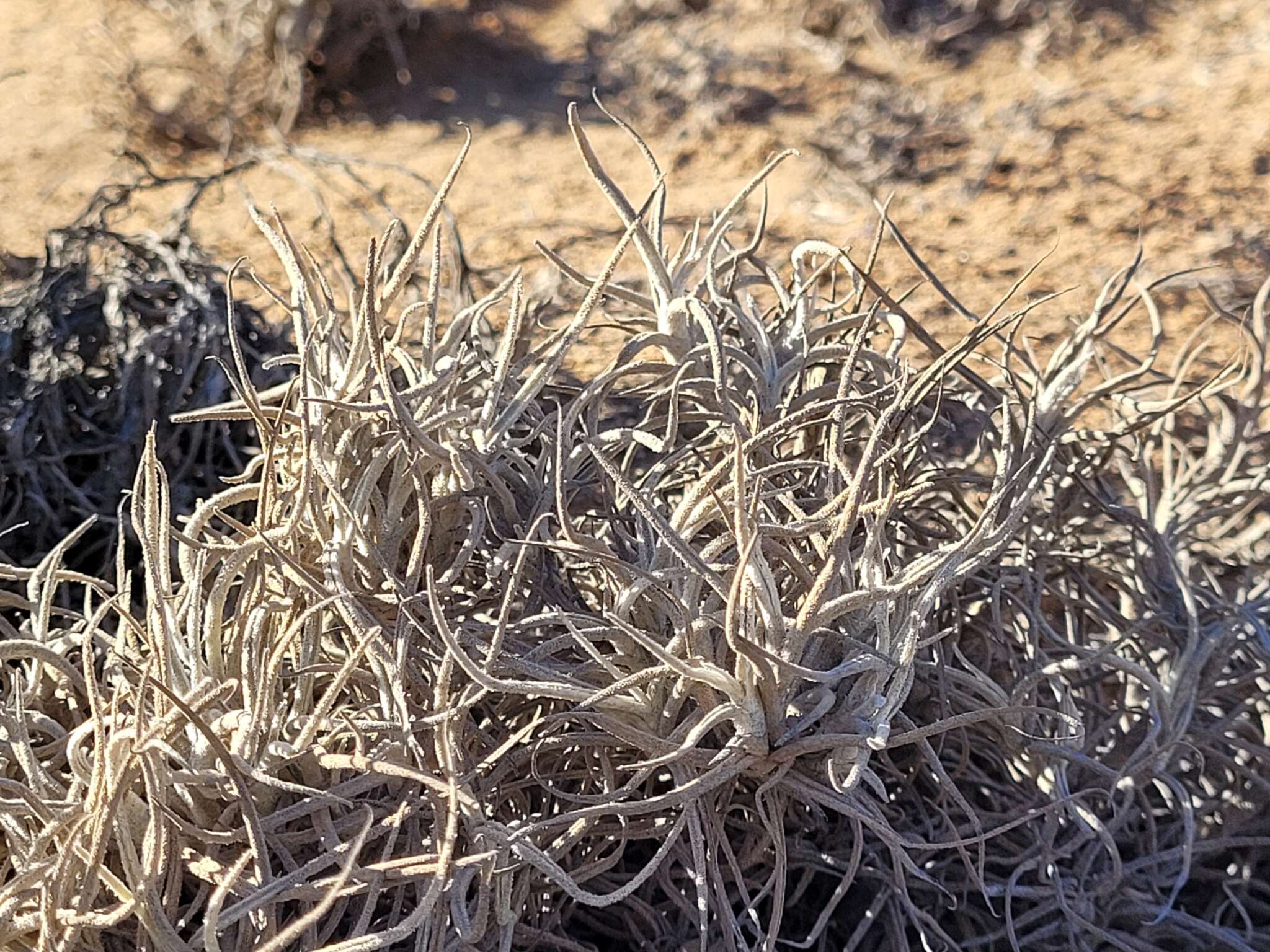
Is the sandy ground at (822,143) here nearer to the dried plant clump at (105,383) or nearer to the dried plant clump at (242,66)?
the dried plant clump at (242,66)

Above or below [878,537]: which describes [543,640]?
below

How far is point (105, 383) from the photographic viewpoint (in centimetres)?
132

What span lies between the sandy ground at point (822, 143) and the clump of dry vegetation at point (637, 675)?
2.07 ft

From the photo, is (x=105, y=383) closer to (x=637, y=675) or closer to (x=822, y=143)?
(x=637, y=675)

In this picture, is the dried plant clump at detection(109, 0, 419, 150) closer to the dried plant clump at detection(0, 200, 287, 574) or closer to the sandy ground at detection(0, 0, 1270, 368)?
the sandy ground at detection(0, 0, 1270, 368)

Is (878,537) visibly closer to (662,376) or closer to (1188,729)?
(662,376)

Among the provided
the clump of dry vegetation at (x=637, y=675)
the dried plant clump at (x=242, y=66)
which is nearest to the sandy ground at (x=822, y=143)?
the dried plant clump at (x=242, y=66)

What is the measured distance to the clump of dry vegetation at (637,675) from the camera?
29.4 inches

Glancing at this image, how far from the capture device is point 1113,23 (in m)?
2.53

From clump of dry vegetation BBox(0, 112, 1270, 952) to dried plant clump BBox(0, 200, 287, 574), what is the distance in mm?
170

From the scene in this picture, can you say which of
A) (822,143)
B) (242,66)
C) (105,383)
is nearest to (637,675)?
(105,383)

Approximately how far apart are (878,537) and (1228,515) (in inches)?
26.1

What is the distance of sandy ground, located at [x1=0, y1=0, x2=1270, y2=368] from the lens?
1.83 metres

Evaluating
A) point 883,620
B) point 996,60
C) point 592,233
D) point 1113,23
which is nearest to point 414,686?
point 883,620
